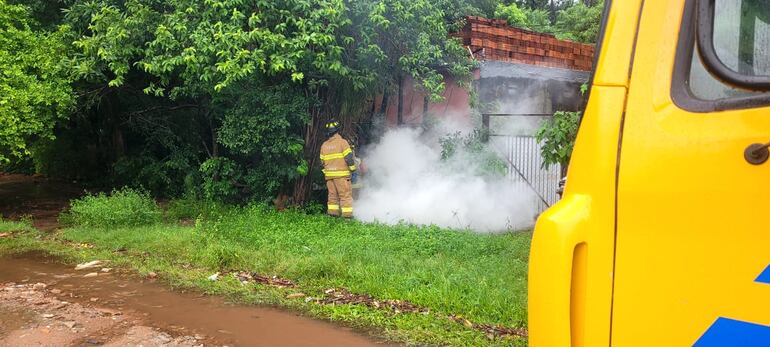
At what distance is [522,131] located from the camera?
35.3ft

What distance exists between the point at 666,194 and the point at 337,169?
778 cm

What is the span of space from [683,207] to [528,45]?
10.9 metres

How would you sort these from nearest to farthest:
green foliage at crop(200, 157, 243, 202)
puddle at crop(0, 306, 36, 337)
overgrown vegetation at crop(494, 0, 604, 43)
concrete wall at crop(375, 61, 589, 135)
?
puddle at crop(0, 306, 36, 337) → green foliage at crop(200, 157, 243, 202) → concrete wall at crop(375, 61, 589, 135) → overgrown vegetation at crop(494, 0, 604, 43)

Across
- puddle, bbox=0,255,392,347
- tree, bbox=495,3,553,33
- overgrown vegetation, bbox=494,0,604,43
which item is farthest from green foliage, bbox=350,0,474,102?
overgrown vegetation, bbox=494,0,604,43

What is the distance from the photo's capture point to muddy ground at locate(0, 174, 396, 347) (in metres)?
4.53

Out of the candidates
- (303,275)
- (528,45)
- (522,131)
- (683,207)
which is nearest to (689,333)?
(683,207)

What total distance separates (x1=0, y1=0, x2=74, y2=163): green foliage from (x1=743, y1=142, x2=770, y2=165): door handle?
360 inches

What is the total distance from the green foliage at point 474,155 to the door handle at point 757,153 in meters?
8.01

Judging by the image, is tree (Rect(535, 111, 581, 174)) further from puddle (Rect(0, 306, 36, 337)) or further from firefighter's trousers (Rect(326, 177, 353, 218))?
puddle (Rect(0, 306, 36, 337))

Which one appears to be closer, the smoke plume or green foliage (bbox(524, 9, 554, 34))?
the smoke plume

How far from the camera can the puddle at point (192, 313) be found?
459 cm

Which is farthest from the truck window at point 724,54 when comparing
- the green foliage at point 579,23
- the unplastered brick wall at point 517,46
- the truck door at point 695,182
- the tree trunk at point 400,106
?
the green foliage at point 579,23

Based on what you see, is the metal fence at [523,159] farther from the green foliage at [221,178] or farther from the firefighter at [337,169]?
the green foliage at [221,178]

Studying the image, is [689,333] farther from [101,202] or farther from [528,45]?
[528,45]
